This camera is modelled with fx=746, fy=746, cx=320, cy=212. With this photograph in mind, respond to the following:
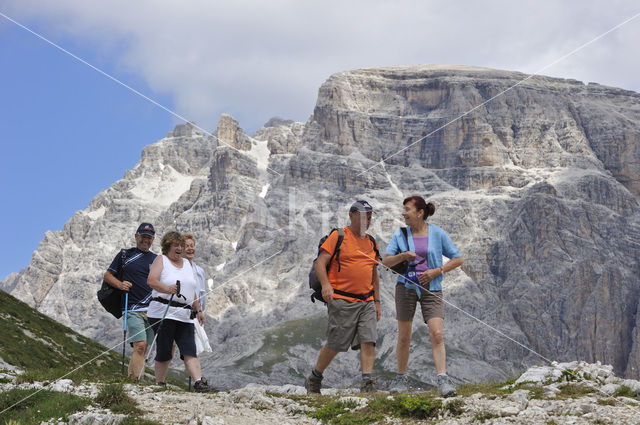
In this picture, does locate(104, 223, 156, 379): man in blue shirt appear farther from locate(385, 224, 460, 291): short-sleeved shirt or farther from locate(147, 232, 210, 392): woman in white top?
locate(385, 224, 460, 291): short-sleeved shirt

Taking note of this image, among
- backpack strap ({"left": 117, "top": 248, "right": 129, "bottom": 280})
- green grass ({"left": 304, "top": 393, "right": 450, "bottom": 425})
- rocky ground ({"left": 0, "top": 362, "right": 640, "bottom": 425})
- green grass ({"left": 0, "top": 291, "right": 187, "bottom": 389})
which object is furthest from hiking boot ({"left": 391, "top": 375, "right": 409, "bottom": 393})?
green grass ({"left": 0, "top": 291, "right": 187, "bottom": 389})

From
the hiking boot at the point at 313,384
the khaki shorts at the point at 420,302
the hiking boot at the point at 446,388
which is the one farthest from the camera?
the hiking boot at the point at 313,384

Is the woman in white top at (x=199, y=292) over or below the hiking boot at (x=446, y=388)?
over

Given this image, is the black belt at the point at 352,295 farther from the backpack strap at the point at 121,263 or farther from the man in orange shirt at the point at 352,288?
the backpack strap at the point at 121,263

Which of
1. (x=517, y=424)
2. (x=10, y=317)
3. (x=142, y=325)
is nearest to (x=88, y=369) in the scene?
(x=10, y=317)

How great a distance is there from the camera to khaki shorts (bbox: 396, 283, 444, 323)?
13.4m

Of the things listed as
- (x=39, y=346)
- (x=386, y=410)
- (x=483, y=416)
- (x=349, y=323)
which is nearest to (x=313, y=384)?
(x=349, y=323)

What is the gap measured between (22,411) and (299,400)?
14.9 feet

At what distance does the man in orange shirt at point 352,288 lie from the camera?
45.8 ft

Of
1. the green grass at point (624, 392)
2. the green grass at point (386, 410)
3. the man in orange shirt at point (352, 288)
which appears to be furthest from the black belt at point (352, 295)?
the green grass at point (624, 392)

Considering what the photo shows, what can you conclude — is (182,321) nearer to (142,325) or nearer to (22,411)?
(142,325)

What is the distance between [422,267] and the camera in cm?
1355

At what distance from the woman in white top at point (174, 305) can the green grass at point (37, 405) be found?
2.76m

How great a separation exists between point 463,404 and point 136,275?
26.0ft
